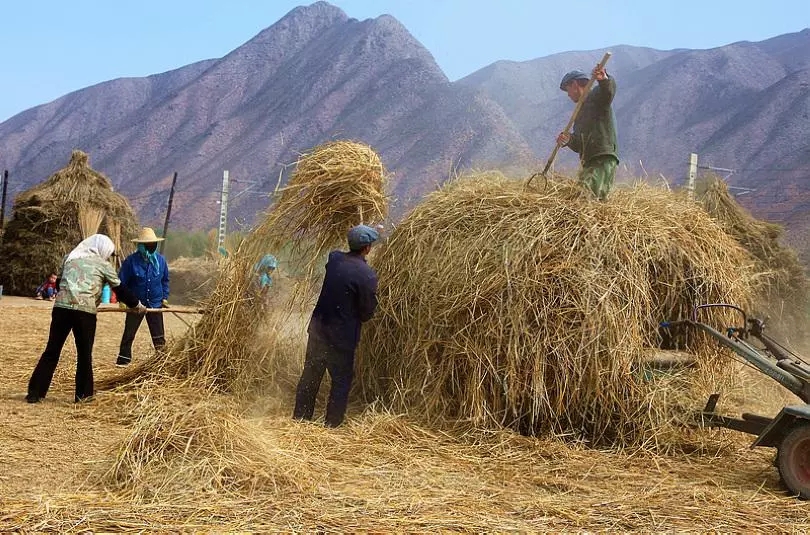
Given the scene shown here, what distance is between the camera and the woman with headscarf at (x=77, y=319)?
6469 millimetres

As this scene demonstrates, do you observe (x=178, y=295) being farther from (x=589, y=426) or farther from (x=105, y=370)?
(x=589, y=426)

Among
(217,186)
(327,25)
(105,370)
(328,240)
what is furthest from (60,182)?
(327,25)

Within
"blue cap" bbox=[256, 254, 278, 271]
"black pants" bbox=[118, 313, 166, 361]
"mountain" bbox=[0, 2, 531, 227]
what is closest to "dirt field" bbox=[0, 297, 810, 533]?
"blue cap" bbox=[256, 254, 278, 271]

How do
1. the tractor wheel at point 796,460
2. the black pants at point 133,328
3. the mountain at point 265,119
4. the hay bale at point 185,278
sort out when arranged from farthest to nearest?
→ the mountain at point 265,119 → the hay bale at point 185,278 → the black pants at point 133,328 → the tractor wheel at point 796,460

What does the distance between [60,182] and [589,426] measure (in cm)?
1535

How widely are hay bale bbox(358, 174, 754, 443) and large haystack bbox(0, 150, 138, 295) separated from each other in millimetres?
12667

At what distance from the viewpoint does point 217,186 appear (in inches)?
2462

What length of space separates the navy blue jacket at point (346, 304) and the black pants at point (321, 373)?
6 cm

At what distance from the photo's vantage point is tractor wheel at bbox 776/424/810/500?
184 inches

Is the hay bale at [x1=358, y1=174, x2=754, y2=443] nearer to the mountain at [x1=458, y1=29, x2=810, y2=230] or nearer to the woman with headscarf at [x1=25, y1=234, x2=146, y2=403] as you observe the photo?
the woman with headscarf at [x1=25, y1=234, x2=146, y2=403]

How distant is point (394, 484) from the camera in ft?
14.7

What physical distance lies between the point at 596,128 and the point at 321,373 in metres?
2.95

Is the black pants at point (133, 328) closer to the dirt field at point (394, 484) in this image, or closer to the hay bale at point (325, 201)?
the dirt field at point (394, 484)

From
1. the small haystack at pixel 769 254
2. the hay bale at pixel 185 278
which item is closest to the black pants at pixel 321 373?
the small haystack at pixel 769 254
